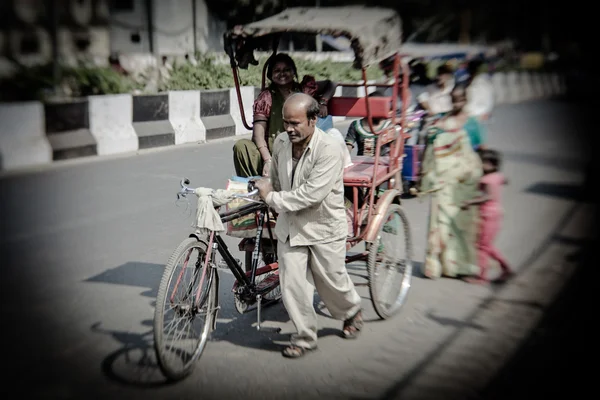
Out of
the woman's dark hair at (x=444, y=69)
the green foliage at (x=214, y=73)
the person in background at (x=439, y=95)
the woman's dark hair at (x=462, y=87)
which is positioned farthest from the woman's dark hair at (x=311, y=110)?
the green foliage at (x=214, y=73)

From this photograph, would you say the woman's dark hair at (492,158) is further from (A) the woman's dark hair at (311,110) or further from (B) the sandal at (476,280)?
(A) the woman's dark hair at (311,110)

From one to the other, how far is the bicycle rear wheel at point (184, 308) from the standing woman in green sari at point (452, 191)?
2.10 m

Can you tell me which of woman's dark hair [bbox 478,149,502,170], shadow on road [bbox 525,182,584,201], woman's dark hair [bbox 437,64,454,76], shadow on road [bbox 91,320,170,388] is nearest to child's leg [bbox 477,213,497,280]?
woman's dark hair [bbox 478,149,502,170]

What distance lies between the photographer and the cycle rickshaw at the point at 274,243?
11.2 feet

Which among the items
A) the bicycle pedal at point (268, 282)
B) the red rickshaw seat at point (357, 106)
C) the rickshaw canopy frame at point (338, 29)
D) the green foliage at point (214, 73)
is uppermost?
the green foliage at point (214, 73)

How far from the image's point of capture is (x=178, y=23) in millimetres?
5727

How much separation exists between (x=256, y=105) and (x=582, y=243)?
351cm

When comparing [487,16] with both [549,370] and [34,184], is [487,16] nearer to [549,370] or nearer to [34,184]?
[549,370]

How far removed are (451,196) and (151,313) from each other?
236 cm

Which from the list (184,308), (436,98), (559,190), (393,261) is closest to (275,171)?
(184,308)

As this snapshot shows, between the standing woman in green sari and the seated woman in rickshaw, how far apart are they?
3.68ft

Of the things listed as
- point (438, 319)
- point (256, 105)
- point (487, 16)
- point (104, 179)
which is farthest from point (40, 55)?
point (104, 179)

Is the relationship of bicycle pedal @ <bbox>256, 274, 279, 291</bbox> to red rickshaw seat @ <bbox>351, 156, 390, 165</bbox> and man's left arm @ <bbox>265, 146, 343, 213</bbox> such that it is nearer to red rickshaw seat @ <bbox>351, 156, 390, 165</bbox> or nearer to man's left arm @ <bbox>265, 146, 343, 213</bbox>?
man's left arm @ <bbox>265, 146, 343, 213</bbox>

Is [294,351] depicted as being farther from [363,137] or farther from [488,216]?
[363,137]
